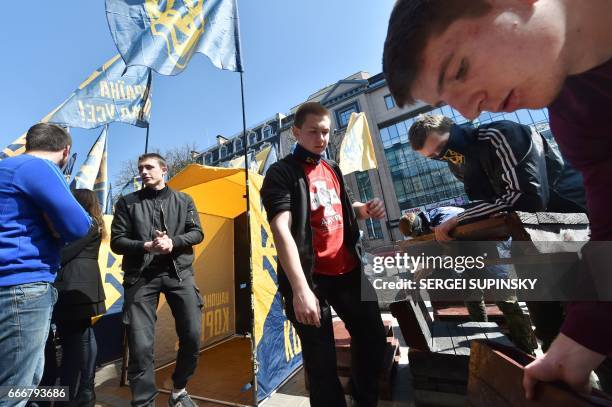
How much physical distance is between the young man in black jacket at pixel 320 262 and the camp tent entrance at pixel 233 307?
1167 mm

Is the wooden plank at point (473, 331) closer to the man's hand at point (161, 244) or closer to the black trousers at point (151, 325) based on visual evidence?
the black trousers at point (151, 325)

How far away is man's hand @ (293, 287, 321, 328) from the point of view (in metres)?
1.42

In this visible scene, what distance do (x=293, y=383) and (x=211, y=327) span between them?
2.54m

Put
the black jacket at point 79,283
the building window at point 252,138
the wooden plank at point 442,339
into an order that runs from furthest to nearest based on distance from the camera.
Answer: the building window at point 252,138 → the black jacket at point 79,283 → the wooden plank at point 442,339

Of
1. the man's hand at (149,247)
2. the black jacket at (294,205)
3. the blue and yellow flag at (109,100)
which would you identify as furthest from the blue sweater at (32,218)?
the blue and yellow flag at (109,100)

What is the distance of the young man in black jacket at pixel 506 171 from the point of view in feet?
4.60

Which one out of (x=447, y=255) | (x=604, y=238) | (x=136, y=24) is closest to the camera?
(x=604, y=238)

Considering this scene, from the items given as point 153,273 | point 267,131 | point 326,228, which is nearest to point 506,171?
point 326,228

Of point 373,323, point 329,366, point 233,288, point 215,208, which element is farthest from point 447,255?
point 233,288

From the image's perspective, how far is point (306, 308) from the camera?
4.67ft

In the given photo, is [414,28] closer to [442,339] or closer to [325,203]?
[325,203]

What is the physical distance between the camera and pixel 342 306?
70.9 inches

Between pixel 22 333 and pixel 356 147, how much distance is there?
8.11m

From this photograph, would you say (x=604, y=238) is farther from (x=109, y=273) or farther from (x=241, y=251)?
(x=241, y=251)
